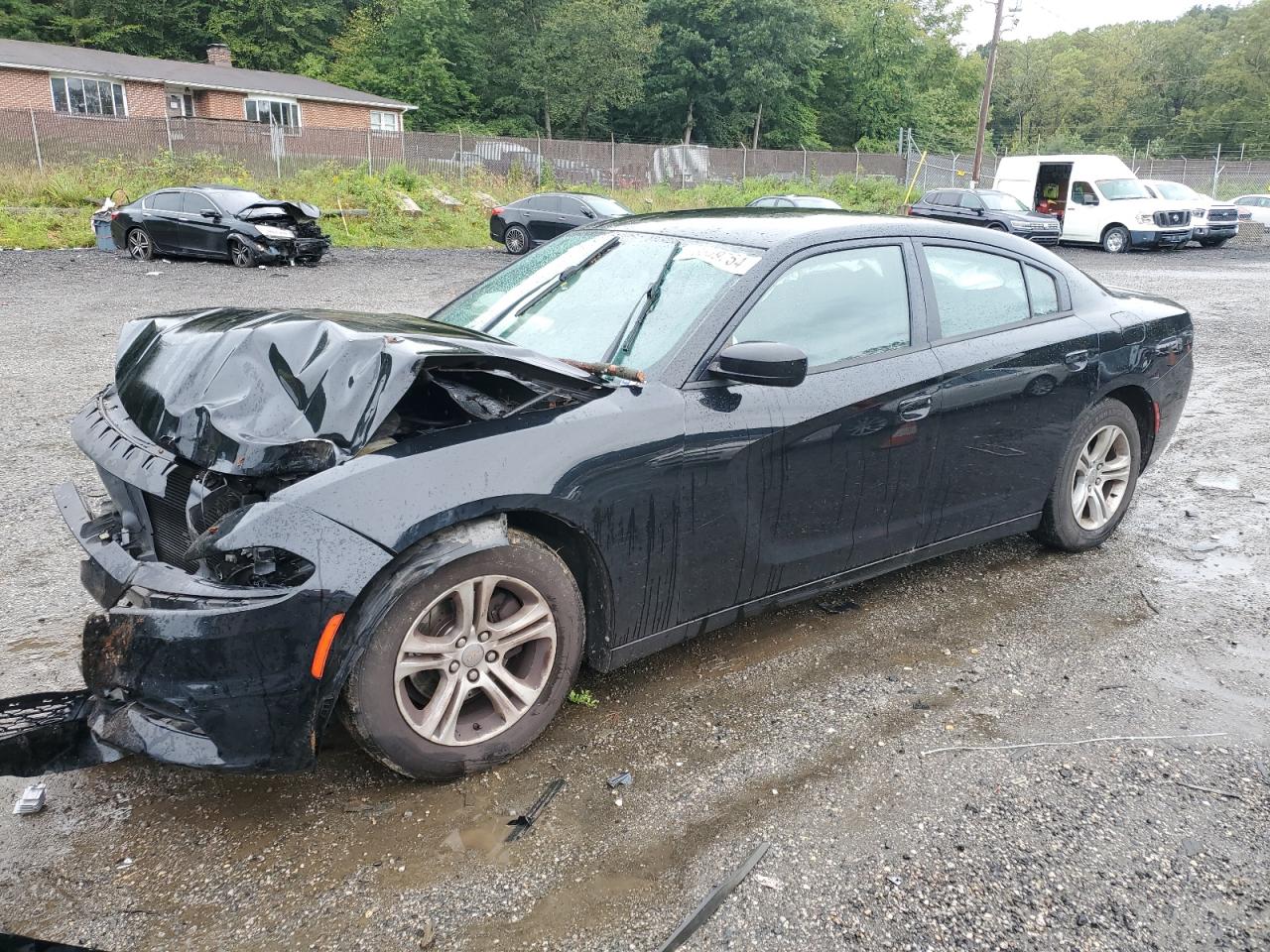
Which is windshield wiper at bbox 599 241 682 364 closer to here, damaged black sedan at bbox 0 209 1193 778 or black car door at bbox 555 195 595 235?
damaged black sedan at bbox 0 209 1193 778

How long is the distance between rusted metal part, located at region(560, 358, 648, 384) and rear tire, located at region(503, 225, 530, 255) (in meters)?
19.1

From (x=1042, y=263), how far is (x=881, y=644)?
79.1 inches

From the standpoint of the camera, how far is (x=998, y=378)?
396 cm

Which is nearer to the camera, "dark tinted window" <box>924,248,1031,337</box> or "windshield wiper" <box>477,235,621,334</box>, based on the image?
"windshield wiper" <box>477,235,621,334</box>

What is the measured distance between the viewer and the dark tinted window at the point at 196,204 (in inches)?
671

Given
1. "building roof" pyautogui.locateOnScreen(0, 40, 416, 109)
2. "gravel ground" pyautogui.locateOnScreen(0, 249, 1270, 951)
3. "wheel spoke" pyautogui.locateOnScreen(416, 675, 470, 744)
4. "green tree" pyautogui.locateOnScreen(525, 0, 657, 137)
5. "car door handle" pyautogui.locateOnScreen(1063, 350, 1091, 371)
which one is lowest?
"gravel ground" pyautogui.locateOnScreen(0, 249, 1270, 951)

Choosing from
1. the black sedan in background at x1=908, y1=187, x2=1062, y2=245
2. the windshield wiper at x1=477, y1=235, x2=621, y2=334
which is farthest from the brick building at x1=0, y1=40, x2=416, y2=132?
the windshield wiper at x1=477, y1=235, x2=621, y2=334

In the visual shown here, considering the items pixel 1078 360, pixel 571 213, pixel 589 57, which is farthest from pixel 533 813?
pixel 589 57

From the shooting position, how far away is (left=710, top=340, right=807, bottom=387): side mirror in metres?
3.04

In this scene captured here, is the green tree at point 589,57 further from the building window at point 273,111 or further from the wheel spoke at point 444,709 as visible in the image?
the wheel spoke at point 444,709

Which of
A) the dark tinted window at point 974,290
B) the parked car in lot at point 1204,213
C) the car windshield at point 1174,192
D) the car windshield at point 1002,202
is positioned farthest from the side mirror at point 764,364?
the car windshield at point 1174,192

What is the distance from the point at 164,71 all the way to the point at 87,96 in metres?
3.32

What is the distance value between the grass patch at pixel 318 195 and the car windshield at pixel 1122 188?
11.8 metres

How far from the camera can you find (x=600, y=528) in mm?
2969
